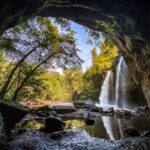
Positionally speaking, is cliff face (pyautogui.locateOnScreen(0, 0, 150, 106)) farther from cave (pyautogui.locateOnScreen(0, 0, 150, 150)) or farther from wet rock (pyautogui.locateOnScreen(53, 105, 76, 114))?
wet rock (pyautogui.locateOnScreen(53, 105, 76, 114))

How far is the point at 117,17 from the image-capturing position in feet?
38.8

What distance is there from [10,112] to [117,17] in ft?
19.8

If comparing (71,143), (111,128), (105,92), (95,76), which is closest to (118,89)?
(105,92)

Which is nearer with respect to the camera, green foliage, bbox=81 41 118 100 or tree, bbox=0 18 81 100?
tree, bbox=0 18 81 100

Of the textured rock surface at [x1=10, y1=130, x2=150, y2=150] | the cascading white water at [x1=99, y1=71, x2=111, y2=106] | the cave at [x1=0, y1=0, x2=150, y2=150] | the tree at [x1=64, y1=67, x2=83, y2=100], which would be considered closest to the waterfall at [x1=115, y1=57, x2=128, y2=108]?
the cascading white water at [x1=99, y1=71, x2=111, y2=106]

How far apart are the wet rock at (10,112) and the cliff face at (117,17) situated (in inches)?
122

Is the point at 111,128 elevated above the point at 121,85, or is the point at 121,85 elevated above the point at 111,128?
the point at 121,85

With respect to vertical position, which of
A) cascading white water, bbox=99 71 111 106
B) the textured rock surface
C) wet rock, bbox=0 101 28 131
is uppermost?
cascading white water, bbox=99 71 111 106

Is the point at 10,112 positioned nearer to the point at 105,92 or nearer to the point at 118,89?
the point at 118,89

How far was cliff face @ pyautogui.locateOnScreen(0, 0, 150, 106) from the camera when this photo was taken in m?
9.76

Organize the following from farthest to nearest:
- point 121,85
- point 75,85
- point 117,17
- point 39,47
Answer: point 75,85 → point 121,85 → point 39,47 → point 117,17

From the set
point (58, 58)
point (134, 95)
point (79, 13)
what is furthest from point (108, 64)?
point (79, 13)

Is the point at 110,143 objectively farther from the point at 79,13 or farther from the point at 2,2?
the point at 79,13

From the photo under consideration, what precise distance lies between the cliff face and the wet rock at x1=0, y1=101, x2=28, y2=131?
309cm
